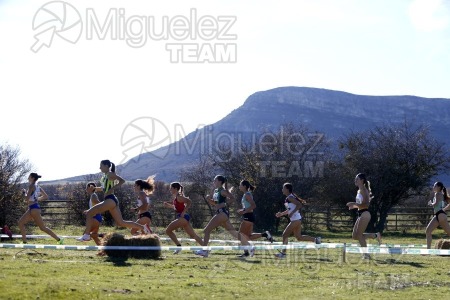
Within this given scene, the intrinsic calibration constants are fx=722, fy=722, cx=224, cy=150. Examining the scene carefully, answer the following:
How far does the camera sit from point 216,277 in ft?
40.7

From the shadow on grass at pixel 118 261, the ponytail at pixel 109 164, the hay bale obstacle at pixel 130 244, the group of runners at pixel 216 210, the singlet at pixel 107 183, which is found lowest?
the shadow on grass at pixel 118 261

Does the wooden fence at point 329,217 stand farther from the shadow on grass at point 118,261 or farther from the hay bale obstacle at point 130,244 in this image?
the shadow on grass at point 118,261

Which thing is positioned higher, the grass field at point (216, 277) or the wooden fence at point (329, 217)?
the wooden fence at point (329, 217)

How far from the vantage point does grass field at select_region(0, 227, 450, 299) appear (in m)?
10.1

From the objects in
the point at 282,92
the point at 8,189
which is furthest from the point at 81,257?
the point at 282,92

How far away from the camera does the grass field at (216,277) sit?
33.2 feet

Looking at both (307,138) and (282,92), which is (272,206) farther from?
(282,92)

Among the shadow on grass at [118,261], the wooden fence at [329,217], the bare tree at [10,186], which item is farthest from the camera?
the wooden fence at [329,217]

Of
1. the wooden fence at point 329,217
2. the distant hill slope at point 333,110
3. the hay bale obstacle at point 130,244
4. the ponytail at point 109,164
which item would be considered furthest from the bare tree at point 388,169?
the distant hill slope at point 333,110

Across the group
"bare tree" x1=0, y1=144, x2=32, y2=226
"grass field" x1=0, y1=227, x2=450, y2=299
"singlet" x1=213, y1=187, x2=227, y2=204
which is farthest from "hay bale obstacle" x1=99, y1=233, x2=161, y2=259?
"bare tree" x1=0, y1=144, x2=32, y2=226

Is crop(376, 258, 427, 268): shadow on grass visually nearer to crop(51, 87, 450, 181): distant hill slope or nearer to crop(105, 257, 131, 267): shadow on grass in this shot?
crop(105, 257, 131, 267): shadow on grass

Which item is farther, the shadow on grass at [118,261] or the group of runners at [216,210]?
the group of runners at [216,210]

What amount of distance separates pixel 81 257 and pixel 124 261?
1.24 meters

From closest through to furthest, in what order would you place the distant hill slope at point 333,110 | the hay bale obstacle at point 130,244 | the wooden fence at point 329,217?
the hay bale obstacle at point 130,244, the wooden fence at point 329,217, the distant hill slope at point 333,110
